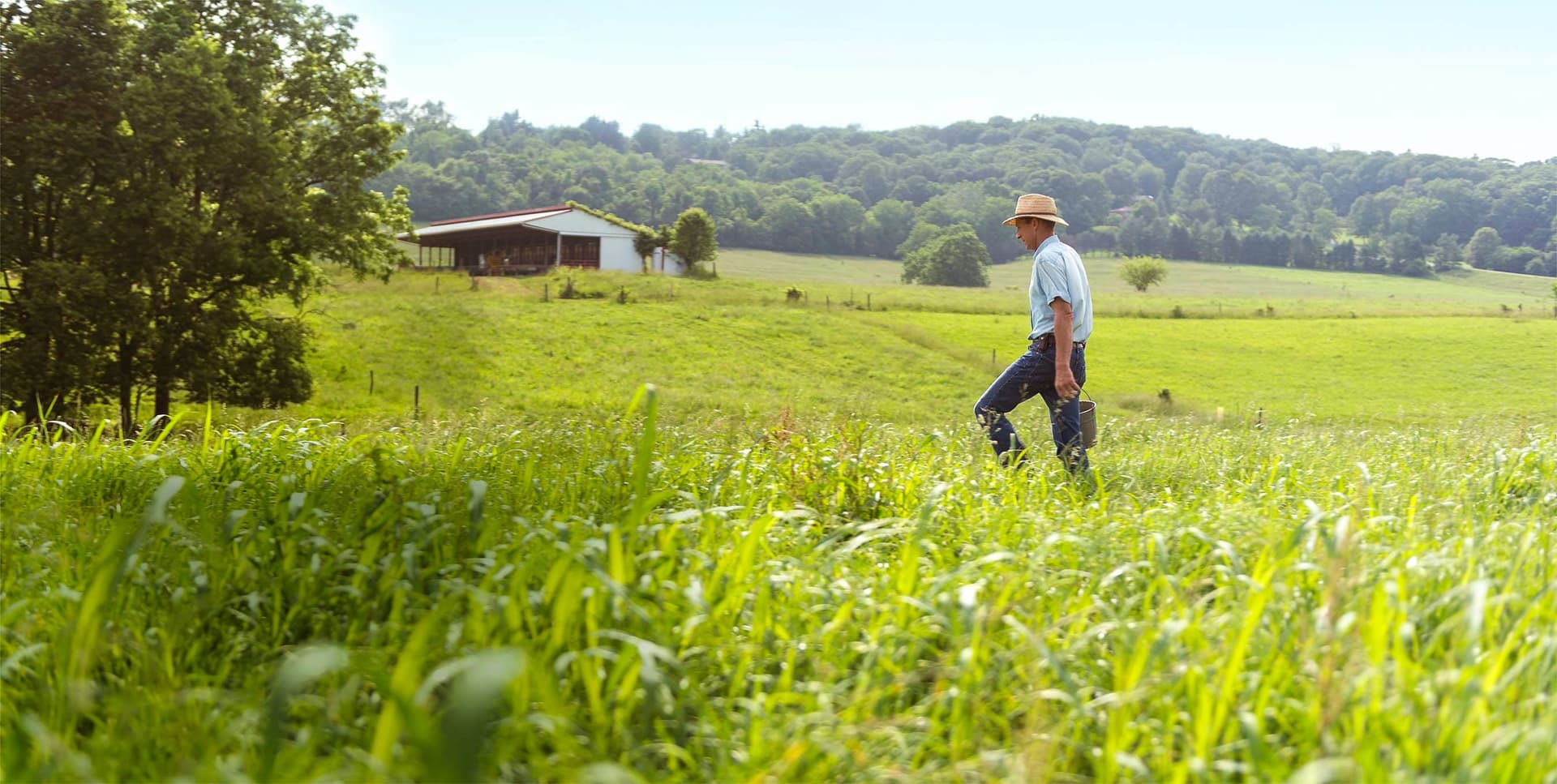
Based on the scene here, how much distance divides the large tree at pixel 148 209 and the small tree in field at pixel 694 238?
53972 millimetres

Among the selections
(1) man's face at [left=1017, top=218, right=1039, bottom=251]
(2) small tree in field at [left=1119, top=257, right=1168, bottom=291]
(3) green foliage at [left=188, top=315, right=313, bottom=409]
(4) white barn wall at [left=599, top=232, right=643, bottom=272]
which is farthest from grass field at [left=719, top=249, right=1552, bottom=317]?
(1) man's face at [left=1017, top=218, right=1039, bottom=251]

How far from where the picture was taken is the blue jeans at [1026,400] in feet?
24.8

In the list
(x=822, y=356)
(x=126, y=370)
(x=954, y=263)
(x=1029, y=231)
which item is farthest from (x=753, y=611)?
(x=954, y=263)

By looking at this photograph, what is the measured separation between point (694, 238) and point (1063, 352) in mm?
76522

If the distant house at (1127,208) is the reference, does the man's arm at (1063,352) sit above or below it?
below

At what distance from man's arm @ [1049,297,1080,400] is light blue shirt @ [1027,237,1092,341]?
0.08 m

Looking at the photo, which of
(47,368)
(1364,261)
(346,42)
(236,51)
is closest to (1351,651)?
(47,368)

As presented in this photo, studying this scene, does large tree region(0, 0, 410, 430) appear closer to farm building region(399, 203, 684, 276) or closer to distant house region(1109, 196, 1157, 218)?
farm building region(399, 203, 684, 276)

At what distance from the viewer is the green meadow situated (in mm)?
2664

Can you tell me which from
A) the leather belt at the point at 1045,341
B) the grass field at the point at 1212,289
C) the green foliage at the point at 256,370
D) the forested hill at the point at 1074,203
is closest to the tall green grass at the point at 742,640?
the leather belt at the point at 1045,341

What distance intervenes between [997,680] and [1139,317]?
63.1 metres

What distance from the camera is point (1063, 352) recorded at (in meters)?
7.68

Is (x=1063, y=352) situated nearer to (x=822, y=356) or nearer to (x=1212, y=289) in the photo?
(x=822, y=356)

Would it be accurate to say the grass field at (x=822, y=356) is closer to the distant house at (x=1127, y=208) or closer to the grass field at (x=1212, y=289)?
the grass field at (x=1212, y=289)
